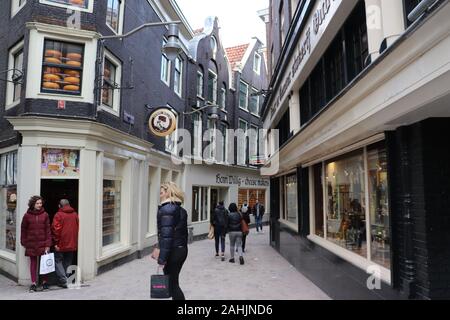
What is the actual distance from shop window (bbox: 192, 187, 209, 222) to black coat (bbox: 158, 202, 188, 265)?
13.5m

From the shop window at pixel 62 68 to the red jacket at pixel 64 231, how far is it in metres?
2.75

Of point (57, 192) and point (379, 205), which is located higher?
point (57, 192)

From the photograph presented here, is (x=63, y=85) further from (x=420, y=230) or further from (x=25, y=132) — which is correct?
(x=420, y=230)

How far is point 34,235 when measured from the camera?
791 centimetres

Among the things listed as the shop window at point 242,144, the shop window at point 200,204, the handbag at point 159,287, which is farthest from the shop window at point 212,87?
the handbag at point 159,287

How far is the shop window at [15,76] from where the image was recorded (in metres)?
9.70

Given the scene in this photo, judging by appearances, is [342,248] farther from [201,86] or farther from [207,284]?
[201,86]

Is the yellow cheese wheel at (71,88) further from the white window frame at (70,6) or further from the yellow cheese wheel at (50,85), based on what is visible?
the white window frame at (70,6)

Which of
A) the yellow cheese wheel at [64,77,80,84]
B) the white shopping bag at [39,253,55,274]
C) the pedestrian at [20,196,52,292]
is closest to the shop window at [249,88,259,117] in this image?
the yellow cheese wheel at [64,77,80,84]

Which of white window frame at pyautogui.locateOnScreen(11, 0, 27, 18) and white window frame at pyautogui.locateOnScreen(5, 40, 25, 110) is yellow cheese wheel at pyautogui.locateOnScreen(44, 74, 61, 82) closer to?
white window frame at pyautogui.locateOnScreen(5, 40, 25, 110)

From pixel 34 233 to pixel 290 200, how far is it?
7.20 m

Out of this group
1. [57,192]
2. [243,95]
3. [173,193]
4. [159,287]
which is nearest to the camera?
[159,287]

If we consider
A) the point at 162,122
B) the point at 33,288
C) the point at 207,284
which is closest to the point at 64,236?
the point at 33,288

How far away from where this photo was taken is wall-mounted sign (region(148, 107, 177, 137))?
1212 cm
